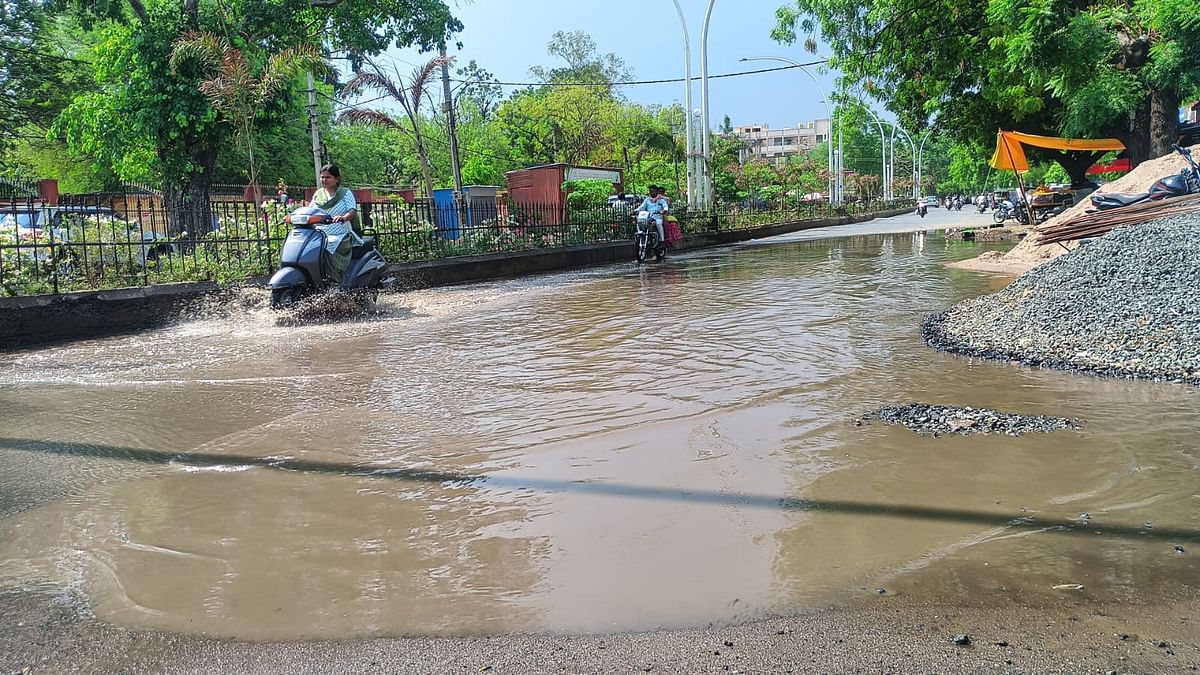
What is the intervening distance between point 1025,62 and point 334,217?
1379 centimetres

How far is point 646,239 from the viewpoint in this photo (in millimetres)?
18906

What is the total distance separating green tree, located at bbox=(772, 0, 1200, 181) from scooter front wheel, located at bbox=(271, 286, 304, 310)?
13901mm

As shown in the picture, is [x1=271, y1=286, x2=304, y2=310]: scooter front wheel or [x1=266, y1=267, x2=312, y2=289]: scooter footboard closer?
[x1=266, y1=267, x2=312, y2=289]: scooter footboard

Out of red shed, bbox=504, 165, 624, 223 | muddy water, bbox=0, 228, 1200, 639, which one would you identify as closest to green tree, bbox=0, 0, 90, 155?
red shed, bbox=504, 165, 624, 223

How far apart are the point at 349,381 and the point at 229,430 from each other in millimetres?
1444

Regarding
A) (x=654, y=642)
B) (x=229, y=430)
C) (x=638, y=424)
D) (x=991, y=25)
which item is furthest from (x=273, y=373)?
(x=991, y=25)

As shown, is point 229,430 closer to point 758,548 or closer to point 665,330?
point 758,548

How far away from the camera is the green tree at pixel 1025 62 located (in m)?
16.0

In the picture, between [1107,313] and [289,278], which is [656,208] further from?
[1107,313]

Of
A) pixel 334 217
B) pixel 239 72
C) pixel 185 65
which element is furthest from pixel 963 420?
pixel 185 65

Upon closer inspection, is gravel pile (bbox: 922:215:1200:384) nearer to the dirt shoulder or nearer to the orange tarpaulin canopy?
the dirt shoulder

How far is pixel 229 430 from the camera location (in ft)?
16.6

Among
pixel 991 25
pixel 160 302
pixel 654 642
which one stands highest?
pixel 991 25

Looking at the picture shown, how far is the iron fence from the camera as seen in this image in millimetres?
9688
